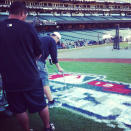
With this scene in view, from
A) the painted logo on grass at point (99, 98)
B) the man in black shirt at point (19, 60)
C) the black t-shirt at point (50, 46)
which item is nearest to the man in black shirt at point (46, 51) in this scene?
the black t-shirt at point (50, 46)

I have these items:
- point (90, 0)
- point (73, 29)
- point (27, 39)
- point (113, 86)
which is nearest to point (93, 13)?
point (90, 0)

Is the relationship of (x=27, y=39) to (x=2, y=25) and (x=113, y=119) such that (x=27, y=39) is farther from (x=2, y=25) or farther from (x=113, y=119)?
(x=113, y=119)

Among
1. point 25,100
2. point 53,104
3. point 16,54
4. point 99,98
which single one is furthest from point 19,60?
point 99,98

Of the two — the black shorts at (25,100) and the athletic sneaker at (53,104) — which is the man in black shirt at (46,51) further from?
the black shorts at (25,100)

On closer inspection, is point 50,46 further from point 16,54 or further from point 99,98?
point 99,98

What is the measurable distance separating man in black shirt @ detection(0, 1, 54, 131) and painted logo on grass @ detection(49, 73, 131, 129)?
5.21 feet

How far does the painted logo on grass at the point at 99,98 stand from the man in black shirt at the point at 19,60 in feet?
5.21

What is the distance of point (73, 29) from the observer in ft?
122

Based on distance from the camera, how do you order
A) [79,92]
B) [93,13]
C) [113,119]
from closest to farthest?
[113,119], [79,92], [93,13]

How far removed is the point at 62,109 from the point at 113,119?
1.12 m

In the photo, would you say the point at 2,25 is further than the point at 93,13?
No

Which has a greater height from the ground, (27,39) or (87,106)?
(27,39)

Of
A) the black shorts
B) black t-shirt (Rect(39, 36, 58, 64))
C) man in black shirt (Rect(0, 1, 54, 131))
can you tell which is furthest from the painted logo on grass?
man in black shirt (Rect(0, 1, 54, 131))

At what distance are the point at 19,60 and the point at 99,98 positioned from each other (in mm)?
2801
